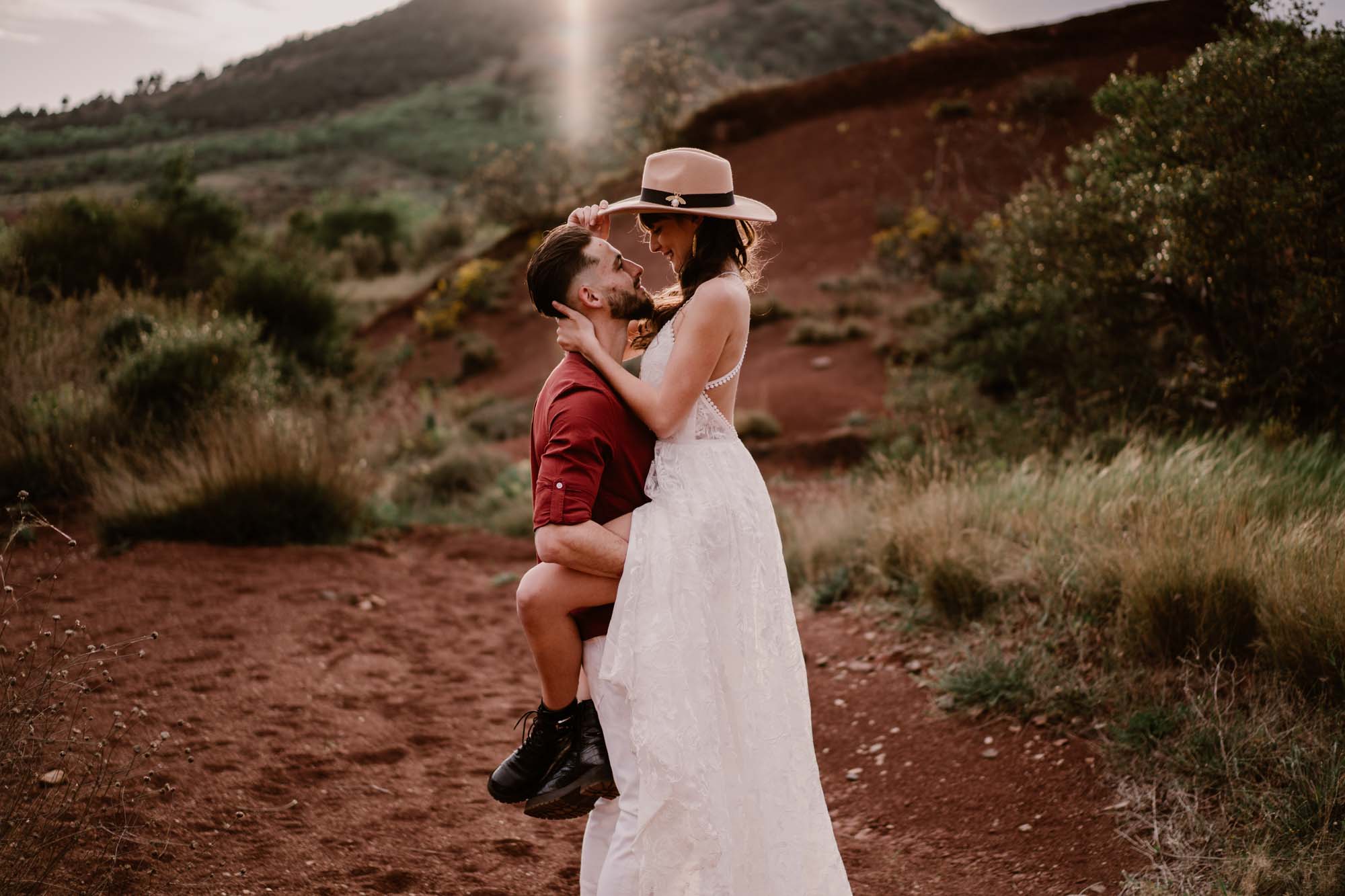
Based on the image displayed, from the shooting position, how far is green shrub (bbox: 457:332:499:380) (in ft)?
62.6

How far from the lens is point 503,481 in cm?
1034

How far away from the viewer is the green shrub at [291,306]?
12352mm

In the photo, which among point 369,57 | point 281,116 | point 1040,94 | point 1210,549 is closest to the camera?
point 1210,549

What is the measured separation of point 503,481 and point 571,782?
7943 mm

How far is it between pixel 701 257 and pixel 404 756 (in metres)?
3.05

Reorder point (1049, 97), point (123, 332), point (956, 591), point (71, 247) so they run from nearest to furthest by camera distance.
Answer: point (956, 591) < point (123, 332) < point (71, 247) < point (1049, 97)

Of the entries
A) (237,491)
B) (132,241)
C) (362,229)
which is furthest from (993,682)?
(362,229)

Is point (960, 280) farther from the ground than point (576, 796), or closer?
farther from the ground

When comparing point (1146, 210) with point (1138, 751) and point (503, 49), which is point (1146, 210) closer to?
point (1138, 751)

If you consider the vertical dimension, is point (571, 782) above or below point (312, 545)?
above

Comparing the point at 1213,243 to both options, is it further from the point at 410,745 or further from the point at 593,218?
the point at 410,745

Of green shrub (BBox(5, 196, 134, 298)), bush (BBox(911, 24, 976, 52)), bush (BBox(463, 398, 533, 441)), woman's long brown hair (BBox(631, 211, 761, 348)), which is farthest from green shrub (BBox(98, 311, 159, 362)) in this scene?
bush (BBox(911, 24, 976, 52))

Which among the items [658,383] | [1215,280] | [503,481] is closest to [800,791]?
[658,383]

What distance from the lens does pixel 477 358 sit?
19.1 metres
